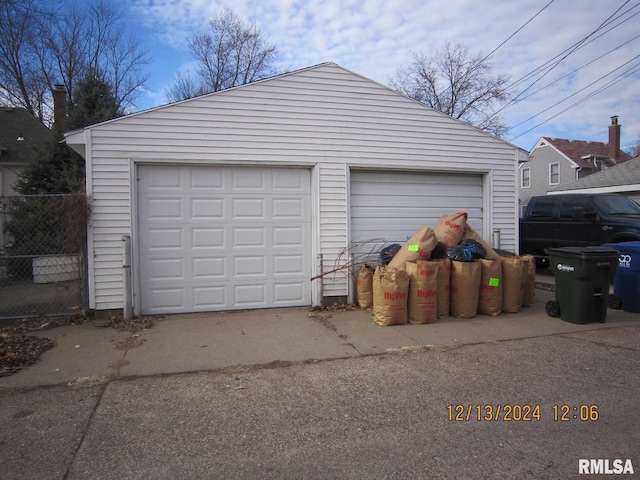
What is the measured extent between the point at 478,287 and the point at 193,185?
4.93 metres

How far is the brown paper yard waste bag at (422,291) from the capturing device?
614 cm

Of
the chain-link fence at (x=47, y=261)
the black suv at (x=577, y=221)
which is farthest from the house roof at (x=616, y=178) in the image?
the chain-link fence at (x=47, y=261)

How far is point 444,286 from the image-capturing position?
21.4 feet

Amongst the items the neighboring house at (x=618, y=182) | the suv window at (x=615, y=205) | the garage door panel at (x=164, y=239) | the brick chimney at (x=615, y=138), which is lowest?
the garage door panel at (x=164, y=239)

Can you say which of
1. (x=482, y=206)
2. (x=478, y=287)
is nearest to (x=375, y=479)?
(x=478, y=287)

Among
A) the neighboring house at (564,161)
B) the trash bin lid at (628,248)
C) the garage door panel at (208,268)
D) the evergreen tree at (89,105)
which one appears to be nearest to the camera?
the trash bin lid at (628,248)

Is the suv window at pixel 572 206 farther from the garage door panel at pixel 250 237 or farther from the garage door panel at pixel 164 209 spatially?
the garage door panel at pixel 164 209

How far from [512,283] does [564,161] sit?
82.7 feet

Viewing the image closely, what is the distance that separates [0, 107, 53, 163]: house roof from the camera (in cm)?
1702

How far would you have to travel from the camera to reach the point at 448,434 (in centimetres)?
316

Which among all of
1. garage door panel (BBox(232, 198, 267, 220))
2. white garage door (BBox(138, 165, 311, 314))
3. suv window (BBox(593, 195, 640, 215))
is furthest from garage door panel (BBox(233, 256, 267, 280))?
suv window (BBox(593, 195, 640, 215))

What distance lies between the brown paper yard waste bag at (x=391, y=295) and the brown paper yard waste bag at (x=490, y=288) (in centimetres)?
138

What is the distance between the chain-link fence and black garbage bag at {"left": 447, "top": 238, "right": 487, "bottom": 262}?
575 centimetres

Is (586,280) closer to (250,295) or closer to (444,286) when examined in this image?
(444,286)
